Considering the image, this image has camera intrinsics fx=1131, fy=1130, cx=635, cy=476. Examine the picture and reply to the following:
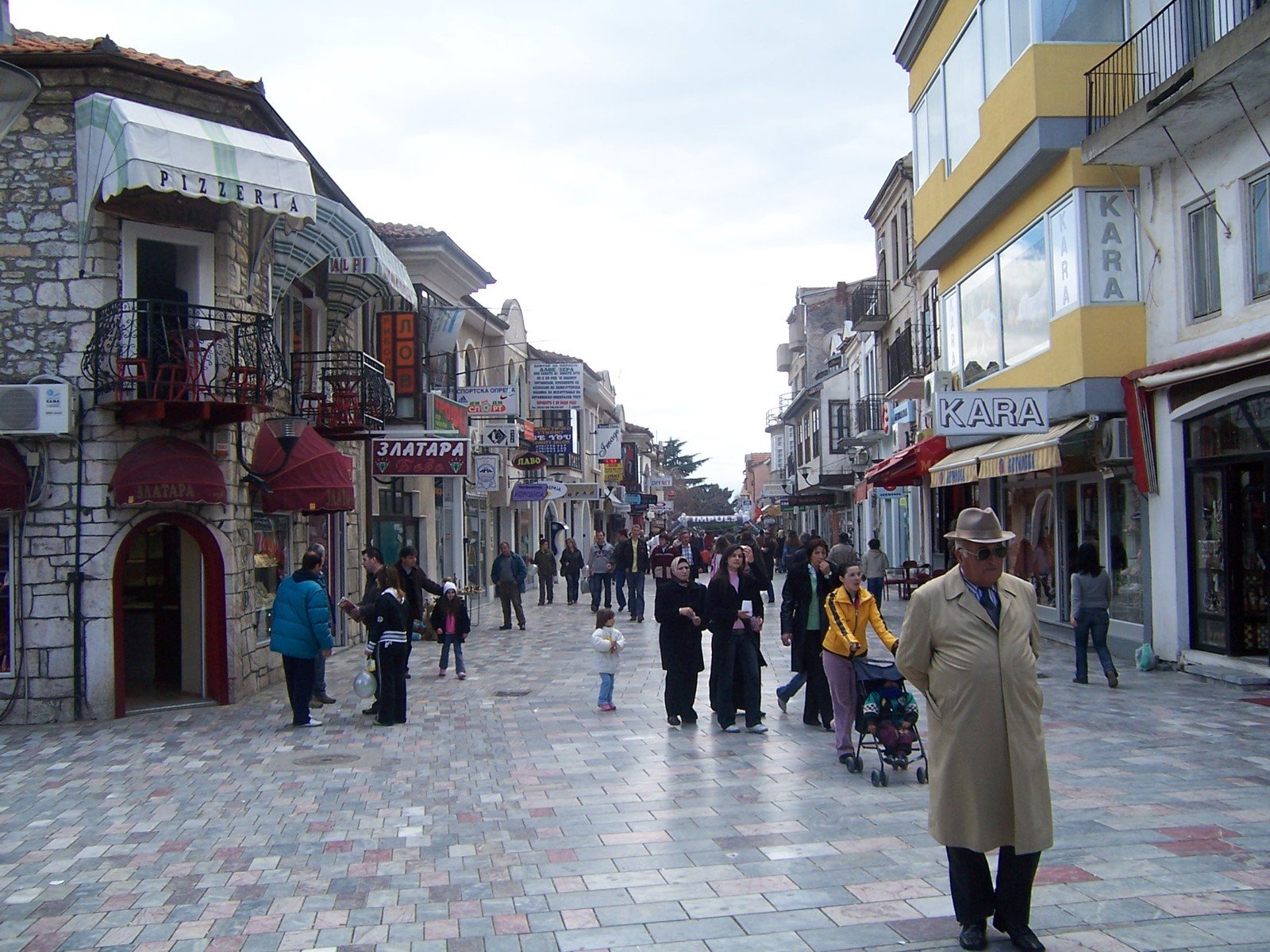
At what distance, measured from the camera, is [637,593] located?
23.4 metres

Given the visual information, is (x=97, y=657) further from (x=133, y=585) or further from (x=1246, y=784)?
(x=1246, y=784)

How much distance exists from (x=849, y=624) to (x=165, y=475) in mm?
7340

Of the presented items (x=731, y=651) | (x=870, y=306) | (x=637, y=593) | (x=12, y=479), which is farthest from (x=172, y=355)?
(x=870, y=306)

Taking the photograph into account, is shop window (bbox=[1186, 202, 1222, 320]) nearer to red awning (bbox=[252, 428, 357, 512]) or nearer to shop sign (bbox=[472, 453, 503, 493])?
red awning (bbox=[252, 428, 357, 512])

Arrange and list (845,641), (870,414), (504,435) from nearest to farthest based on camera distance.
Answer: (845,641) < (504,435) < (870,414)

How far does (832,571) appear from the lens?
10477mm

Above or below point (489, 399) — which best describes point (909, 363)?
above

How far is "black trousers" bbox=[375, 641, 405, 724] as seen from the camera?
11227 millimetres

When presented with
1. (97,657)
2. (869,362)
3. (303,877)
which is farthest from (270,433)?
(869,362)

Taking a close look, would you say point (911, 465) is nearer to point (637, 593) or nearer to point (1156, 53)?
point (637, 593)

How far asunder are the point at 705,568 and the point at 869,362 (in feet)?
44.2

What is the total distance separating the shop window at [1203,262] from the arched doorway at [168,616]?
1167cm

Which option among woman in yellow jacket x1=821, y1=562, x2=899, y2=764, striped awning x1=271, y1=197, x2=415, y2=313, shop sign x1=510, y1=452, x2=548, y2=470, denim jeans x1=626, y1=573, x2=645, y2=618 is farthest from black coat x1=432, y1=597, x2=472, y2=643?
shop sign x1=510, y1=452, x2=548, y2=470

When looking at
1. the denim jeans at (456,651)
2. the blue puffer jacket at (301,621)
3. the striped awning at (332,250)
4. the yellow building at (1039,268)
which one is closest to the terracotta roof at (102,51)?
the striped awning at (332,250)
